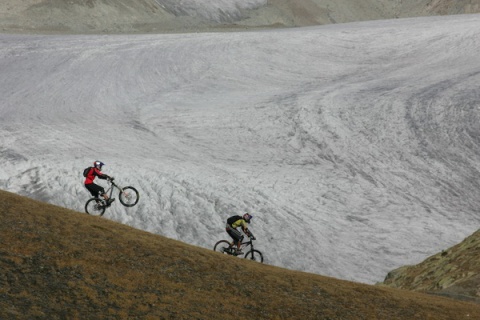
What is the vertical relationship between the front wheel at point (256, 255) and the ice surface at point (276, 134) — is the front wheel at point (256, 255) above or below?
below

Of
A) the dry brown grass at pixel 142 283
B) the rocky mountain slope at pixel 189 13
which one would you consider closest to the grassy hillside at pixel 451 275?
the dry brown grass at pixel 142 283

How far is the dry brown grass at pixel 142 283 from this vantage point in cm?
940

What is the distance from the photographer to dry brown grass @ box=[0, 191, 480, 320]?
9398mm

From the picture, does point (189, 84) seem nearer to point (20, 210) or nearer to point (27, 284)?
point (20, 210)

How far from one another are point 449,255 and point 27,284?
12874 mm

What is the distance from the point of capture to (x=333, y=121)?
124ft

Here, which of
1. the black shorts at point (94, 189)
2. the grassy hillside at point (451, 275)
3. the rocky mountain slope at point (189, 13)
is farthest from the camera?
the rocky mountain slope at point (189, 13)

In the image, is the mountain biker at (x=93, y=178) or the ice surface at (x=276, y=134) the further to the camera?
the ice surface at (x=276, y=134)

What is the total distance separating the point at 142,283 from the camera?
34.7 feet

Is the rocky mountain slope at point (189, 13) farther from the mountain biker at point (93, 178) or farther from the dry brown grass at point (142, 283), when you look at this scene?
the dry brown grass at point (142, 283)

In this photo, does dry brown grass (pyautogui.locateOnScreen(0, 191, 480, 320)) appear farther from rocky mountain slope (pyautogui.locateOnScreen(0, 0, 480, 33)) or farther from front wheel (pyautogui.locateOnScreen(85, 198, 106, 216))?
rocky mountain slope (pyautogui.locateOnScreen(0, 0, 480, 33))

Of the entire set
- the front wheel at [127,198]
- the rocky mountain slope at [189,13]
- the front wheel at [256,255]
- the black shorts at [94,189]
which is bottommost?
the front wheel at [256,255]

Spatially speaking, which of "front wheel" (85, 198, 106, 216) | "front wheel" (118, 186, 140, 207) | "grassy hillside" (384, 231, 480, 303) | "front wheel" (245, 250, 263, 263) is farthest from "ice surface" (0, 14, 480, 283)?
"grassy hillside" (384, 231, 480, 303)

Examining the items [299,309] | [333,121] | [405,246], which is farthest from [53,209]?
[333,121]
